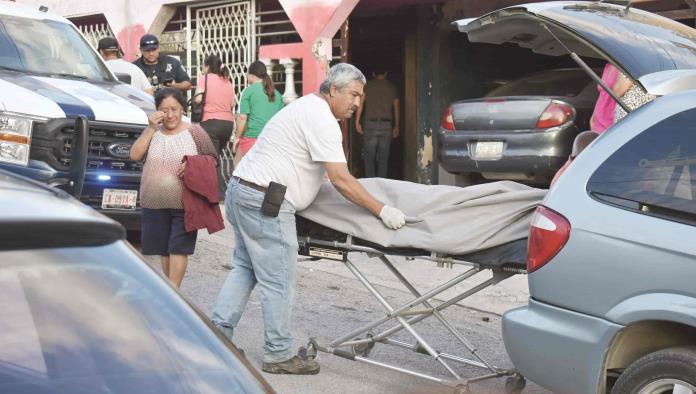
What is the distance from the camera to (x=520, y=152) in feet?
34.9

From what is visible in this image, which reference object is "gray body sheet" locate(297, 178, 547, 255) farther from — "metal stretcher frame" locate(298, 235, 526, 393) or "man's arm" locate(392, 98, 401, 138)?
"man's arm" locate(392, 98, 401, 138)

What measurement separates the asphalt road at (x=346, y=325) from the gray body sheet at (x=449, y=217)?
95 centimetres

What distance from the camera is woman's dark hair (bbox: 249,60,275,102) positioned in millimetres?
11523

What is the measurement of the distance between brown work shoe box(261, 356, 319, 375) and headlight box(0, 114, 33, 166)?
339 centimetres

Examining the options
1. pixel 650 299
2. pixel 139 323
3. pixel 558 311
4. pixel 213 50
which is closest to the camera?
pixel 139 323

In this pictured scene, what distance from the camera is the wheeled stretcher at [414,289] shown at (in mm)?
5207

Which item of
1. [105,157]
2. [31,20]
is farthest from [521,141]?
[31,20]

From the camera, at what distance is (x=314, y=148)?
589 cm

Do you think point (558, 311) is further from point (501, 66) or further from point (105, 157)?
point (501, 66)

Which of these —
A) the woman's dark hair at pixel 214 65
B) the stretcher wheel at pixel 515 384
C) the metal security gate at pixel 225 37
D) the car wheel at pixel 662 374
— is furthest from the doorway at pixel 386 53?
the car wheel at pixel 662 374

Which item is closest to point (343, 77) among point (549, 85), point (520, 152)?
point (520, 152)

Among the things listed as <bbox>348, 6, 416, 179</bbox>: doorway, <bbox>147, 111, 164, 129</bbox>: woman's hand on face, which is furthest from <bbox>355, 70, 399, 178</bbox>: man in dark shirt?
<bbox>147, 111, 164, 129</bbox>: woman's hand on face

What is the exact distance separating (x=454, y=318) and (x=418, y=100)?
306 inches

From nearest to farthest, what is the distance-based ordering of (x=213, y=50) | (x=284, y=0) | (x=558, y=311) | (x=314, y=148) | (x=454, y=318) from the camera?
(x=558, y=311)
(x=314, y=148)
(x=454, y=318)
(x=284, y=0)
(x=213, y=50)
